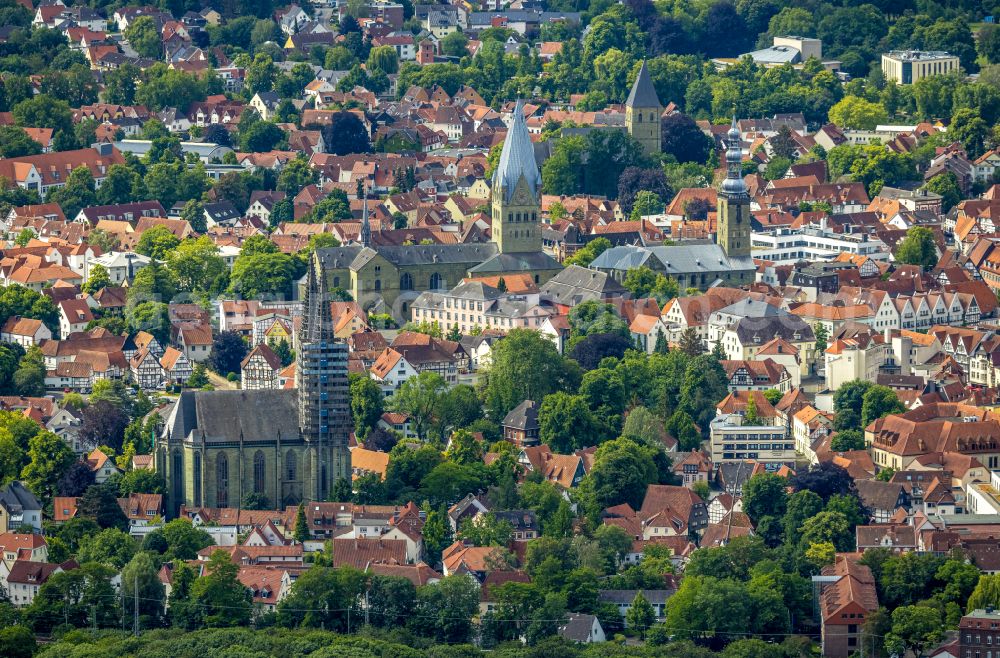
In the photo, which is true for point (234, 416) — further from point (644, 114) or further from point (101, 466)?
point (644, 114)

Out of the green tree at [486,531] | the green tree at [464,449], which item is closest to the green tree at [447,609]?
the green tree at [486,531]

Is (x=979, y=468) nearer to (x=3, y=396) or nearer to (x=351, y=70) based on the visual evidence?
(x=3, y=396)

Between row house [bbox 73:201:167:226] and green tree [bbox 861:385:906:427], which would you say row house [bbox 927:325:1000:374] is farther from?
row house [bbox 73:201:167:226]

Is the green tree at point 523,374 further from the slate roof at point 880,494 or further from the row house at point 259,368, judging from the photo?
the slate roof at point 880,494

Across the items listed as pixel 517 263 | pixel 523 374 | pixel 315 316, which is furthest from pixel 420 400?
pixel 517 263

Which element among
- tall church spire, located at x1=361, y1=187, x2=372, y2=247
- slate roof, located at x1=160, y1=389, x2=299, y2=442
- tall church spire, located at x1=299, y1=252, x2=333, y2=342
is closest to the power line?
slate roof, located at x1=160, y1=389, x2=299, y2=442

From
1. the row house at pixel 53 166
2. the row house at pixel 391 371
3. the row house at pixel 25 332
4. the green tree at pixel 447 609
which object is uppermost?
the row house at pixel 53 166

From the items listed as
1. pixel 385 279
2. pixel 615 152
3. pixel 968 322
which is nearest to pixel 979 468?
pixel 968 322
